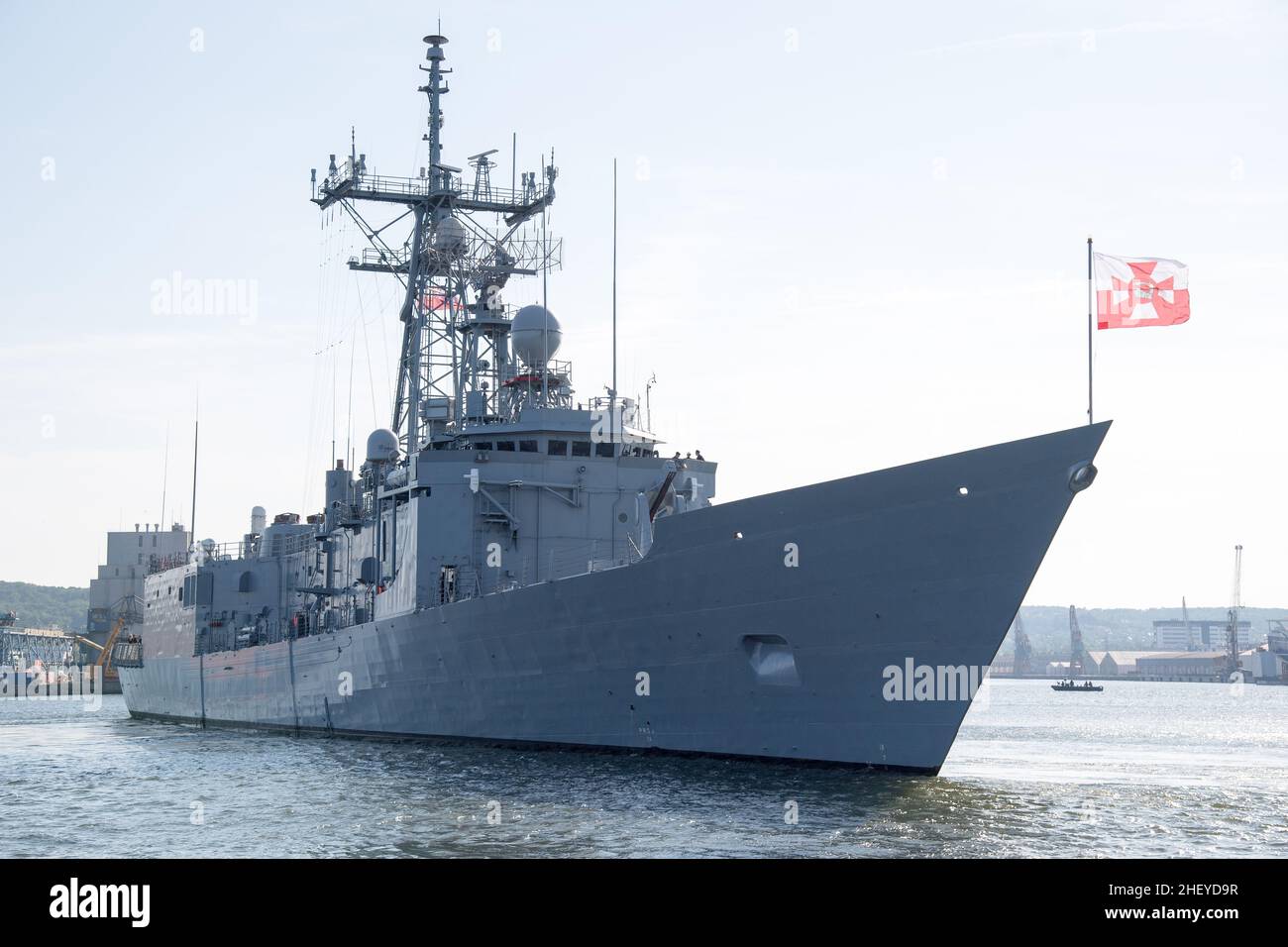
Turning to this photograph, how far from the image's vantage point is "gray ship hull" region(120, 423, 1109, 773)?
15.1 meters

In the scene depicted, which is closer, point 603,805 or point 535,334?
point 603,805

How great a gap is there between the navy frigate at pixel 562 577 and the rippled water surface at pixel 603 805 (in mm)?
839

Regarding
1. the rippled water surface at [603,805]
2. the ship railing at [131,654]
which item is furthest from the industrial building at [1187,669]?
the rippled water surface at [603,805]

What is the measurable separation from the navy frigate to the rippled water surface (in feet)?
2.75

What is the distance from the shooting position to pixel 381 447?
29.0 m

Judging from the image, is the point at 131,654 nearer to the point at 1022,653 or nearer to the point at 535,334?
the point at 535,334

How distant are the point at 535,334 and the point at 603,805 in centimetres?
1267

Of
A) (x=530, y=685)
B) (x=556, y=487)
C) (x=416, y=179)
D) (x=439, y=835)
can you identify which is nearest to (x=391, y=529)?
(x=556, y=487)

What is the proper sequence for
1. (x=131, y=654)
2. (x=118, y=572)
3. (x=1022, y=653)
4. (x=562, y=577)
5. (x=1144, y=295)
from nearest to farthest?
(x=1144, y=295) < (x=562, y=577) < (x=131, y=654) < (x=118, y=572) < (x=1022, y=653)

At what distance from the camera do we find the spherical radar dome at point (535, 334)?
83.7ft

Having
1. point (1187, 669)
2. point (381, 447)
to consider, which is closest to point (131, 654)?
point (381, 447)

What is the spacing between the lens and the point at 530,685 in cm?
2011

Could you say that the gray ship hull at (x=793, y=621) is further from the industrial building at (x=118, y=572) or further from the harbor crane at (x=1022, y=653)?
the harbor crane at (x=1022, y=653)

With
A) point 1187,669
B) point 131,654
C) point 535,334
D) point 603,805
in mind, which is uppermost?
point 535,334
